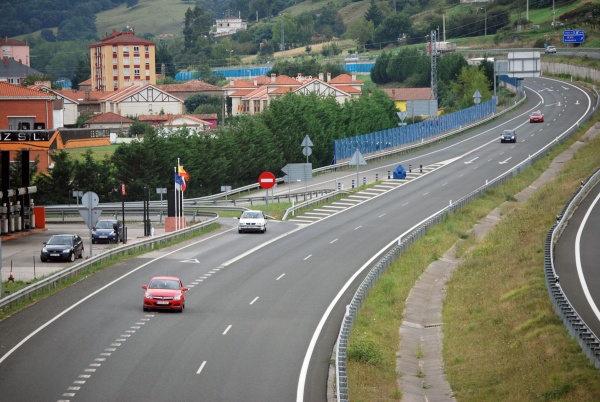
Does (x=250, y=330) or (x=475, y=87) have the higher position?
(x=475, y=87)

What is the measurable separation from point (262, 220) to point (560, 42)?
473 feet

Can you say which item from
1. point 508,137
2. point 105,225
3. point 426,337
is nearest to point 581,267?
point 426,337

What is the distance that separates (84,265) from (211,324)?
11105mm

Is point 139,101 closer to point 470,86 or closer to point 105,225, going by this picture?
point 470,86

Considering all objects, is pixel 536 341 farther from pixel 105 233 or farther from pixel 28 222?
pixel 28 222

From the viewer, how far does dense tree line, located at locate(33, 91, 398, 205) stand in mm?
82125

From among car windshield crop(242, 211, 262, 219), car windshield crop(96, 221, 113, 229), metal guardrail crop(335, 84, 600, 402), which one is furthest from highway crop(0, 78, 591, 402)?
car windshield crop(96, 221, 113, 229)

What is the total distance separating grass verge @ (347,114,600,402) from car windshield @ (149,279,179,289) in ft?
19.8

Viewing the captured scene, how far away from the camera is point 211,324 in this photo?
3441cm

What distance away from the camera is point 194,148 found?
288 feet

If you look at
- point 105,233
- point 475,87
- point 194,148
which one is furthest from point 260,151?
point 475,87

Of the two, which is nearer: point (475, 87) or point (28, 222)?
point (28, 222)

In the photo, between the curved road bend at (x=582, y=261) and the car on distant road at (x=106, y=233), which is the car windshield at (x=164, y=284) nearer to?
the curved road bend at (x=582, y=261)

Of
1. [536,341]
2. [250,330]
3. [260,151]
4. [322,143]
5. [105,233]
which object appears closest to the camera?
[536,341]
